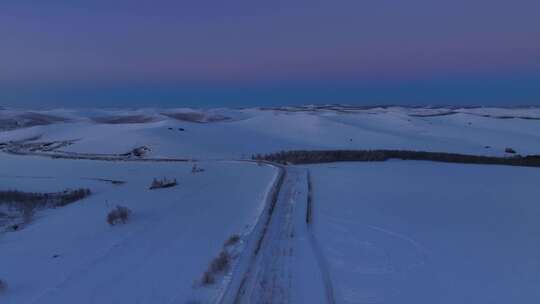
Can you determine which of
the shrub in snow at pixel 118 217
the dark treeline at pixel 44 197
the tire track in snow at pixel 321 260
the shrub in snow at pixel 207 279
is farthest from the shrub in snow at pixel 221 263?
the dark treeline at pixel 44 197

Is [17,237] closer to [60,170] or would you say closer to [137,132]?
[60,170]

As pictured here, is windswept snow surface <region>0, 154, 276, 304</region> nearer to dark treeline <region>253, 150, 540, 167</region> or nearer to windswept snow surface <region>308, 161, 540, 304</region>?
windswept snow surface <region>308, 161, 540, 304</region>

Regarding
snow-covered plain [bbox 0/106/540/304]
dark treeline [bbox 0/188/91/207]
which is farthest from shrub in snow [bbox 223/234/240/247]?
dark treeline [bbox 0/188/91/207]

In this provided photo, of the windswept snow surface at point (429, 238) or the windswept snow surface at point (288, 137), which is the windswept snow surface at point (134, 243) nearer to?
the windswept snow surface at point (429, 238)

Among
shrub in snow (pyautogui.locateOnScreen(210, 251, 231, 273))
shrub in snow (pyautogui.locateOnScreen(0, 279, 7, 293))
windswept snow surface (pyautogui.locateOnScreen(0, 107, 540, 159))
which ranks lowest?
shrub in snow (pyautogui.locateOnScreen(0, 279, 7, 293))

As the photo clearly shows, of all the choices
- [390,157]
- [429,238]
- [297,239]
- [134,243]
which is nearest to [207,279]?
[297,239]
